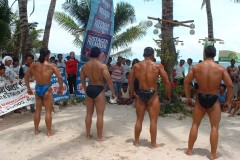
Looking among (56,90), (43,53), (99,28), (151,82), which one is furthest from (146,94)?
(56,90)

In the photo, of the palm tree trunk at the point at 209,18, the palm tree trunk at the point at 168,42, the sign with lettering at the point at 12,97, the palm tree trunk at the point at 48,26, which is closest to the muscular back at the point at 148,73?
the palm tree trunk at the point at 168,42

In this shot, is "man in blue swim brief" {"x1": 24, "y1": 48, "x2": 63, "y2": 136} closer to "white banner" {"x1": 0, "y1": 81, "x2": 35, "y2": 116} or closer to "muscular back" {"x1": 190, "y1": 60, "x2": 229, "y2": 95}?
"white banner" {"x1": 0, "y1": 81, "x2": 35, "y2": 116}

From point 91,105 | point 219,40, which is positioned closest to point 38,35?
point 219,40

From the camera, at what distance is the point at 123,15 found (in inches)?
808

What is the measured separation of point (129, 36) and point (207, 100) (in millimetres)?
16221

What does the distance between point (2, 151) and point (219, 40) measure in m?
14.5

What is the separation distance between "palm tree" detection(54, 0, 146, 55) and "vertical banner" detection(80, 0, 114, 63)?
8.87 metres

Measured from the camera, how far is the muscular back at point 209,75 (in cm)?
566

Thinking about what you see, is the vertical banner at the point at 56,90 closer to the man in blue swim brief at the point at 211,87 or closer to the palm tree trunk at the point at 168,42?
the palm tree trunk at the point at 168,42

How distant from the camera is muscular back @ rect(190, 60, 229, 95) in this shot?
18.6 feet

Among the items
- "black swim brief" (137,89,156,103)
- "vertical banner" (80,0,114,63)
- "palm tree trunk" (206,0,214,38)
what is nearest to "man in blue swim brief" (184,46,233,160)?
"black swim brief" (137,89,156,103)

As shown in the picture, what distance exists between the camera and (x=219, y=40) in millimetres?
18219

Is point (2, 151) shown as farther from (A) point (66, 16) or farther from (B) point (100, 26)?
(A) point (66, 16)

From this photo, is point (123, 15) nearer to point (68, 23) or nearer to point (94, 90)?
point (68, 23)
